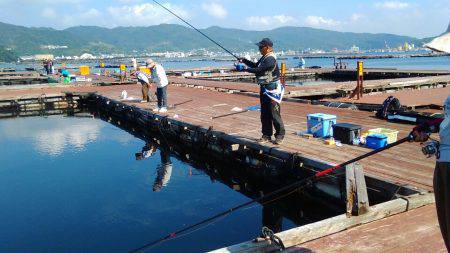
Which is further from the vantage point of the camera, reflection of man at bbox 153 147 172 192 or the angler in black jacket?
reflection of man at bbox 153 147 172 192

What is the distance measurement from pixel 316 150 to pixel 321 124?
118 centimetres

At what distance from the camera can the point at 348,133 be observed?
8516 mm

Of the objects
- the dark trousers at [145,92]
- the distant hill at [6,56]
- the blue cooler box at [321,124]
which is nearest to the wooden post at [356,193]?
the blue cooler box at [321,124]

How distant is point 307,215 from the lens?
7734 mm

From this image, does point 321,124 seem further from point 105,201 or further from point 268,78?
point 105,201

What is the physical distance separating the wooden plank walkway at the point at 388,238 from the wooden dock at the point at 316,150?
12 mm

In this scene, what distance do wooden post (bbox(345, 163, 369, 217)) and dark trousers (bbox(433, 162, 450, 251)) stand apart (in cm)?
185

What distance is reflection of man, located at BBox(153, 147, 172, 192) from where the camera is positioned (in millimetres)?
10145

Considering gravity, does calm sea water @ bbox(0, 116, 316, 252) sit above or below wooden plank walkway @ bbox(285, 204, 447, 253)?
below

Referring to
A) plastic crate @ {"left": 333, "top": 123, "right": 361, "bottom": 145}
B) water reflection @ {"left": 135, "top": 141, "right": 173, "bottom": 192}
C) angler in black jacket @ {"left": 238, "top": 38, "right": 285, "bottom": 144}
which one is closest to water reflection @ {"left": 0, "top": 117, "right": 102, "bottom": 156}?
water reflection @ {"left": 135, "top": 141, "right": 173, "bottom": 192}

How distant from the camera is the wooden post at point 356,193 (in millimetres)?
4812

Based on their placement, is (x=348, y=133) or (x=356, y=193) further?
(x=348, y=133)

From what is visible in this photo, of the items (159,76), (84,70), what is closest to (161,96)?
(159,76)

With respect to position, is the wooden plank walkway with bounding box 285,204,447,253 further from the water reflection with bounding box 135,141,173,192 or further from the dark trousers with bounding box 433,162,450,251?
the water reflection with bounding box 135,141,173,192
